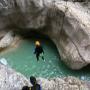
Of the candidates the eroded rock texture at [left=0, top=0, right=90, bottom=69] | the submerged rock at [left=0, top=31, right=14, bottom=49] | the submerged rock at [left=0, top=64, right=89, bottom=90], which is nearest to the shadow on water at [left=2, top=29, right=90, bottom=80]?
the eroded rock texture at [left=0, top=0, right=90, bottom=69]

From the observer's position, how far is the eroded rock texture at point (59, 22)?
13.0 metres

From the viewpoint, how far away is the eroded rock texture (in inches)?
512

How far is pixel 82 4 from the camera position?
46.6 ft

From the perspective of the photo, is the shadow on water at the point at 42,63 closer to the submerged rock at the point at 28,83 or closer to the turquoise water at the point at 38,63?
the turquoise water at the point at 38,63

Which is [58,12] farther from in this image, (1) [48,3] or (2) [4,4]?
(2) [4,4]

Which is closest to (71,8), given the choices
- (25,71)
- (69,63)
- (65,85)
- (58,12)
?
(58,12)

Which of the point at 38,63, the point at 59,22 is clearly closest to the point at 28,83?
the point at 38,63

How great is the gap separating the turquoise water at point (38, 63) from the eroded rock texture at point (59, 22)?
0.34m

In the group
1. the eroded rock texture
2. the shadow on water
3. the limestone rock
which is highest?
the eroded rock texture

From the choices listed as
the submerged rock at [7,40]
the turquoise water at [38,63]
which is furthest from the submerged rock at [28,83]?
the submerged rock at [7,40]

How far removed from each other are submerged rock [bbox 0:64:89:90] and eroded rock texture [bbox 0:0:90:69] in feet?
7.07

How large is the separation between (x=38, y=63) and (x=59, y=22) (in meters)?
1.96

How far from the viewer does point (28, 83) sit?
10445 millimetres

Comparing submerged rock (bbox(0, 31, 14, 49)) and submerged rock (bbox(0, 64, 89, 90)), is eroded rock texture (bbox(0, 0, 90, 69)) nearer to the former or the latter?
submerged rock (bbox(0, 31, 14, 49))
